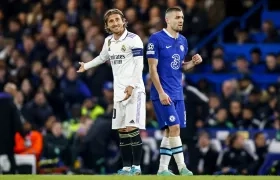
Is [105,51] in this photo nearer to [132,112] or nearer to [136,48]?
[136,48]

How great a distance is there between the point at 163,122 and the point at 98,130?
22.5 ft

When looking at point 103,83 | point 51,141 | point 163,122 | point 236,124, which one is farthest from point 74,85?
point 163,122

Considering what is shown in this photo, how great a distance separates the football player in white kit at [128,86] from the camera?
1761 centimetres

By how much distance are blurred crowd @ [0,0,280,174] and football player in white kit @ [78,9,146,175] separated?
16.3 ft

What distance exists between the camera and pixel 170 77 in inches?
701

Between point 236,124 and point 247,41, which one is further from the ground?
point 247,41

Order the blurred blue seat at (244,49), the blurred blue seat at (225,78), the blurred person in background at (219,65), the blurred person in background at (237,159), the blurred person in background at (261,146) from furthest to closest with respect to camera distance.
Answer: the blurred blue seat at (244,49) < the blurred person in background at (219,65) < the blurred blue seat at (225,78) < the blurred person in background at (261,146) < the blurred person in background at (237,159)

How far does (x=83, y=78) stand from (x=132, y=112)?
419 inches

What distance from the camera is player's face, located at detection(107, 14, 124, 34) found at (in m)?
17.7

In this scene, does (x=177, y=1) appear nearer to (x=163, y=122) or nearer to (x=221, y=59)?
(x=221, y=59)

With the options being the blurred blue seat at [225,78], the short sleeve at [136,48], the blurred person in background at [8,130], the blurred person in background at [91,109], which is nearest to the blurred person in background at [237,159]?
the blurred blue seat at [225,78]

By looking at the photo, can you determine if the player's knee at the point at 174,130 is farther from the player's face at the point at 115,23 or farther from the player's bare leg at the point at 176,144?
the player's face at the point at 115,23

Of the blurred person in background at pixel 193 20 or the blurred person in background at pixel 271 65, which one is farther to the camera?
the blurred person in background at pixel 193 20

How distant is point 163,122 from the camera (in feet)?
58.4
